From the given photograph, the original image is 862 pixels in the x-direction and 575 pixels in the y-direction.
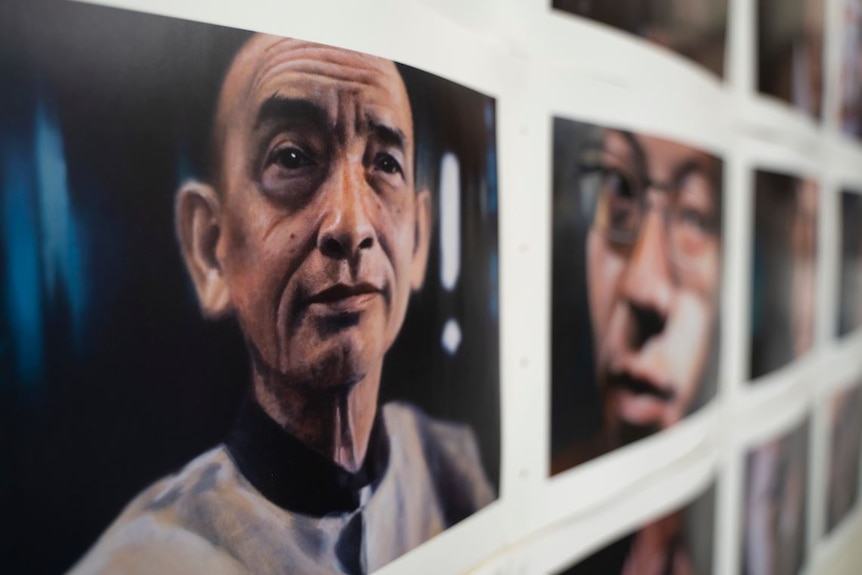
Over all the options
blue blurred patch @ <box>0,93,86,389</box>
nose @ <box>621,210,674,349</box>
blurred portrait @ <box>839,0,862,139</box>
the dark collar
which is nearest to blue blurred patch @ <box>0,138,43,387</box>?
blue blurred patch @ <box>0,93,86,389</box>

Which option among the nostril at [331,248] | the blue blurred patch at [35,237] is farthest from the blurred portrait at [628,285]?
the blue blurred patch at [35,237]

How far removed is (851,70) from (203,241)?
1155 millimetres

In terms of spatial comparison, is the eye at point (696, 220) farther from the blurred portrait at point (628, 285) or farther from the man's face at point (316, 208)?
the man's face at point (316, 208)

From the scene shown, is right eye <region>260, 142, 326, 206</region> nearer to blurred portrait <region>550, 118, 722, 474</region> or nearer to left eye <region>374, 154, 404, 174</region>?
left eye <region>374, 154, 404, 174</region>

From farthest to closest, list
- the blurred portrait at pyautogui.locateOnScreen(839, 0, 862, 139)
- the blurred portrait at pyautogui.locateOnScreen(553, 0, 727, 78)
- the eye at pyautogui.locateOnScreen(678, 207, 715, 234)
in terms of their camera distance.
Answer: the blurred portrait at pyautogui.locateOnScreen(839, 0, 862, 139) < the eye at pyautogui.locateOnScreen(678, 207, 715, 234) < the blurred portrait at pyautogui.locateOnScreen(553, 0, 727, 78)

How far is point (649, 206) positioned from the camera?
67cm

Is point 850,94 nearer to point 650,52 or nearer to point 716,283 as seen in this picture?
point 716,283

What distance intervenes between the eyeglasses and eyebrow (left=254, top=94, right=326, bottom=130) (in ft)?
0.89

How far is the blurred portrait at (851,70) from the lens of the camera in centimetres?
108

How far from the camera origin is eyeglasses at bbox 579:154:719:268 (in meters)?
0.60

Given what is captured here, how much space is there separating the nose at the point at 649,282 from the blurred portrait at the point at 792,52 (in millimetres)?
299

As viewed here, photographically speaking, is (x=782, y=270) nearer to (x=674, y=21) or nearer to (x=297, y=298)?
(x=674, y=21)

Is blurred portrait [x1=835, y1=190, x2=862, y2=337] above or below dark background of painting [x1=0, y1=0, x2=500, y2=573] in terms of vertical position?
below

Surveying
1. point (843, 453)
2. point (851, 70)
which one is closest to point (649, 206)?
point (851, 70)
